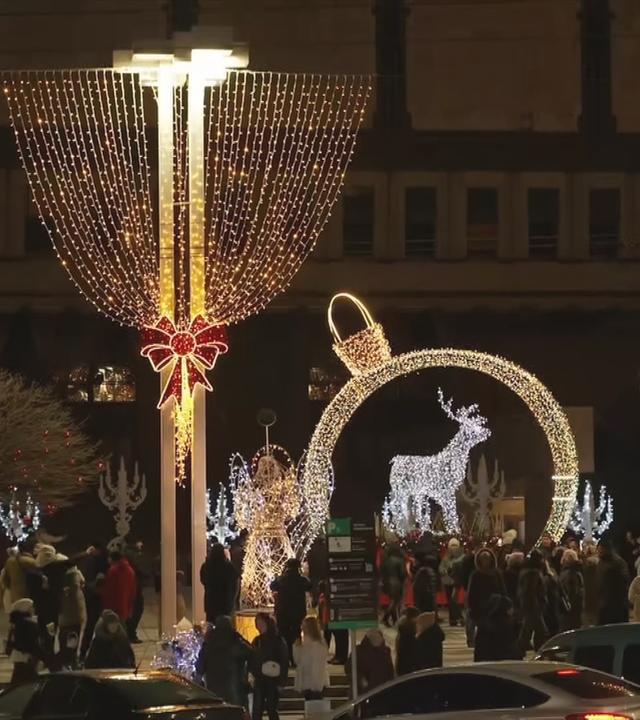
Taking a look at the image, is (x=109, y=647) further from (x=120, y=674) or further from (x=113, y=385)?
(x=113, y=385)

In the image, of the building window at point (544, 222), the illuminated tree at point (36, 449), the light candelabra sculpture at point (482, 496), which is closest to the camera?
the illuminated tree at point (36, 449)

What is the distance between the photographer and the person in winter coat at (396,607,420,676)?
60.0 ft

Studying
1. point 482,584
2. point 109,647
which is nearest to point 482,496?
point 482,584

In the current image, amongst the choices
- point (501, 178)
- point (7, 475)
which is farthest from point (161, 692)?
point (501, 178)

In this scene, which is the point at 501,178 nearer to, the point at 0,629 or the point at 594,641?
the point at 0,629

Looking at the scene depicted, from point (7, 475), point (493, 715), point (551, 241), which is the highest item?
point (551, 241)

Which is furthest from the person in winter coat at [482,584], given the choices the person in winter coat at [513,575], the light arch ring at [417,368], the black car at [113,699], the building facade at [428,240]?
the building facade at [428,240]

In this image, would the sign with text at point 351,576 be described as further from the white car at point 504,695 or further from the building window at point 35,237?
the building window at point 35,237

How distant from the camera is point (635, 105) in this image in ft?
160

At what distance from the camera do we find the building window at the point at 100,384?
155ft

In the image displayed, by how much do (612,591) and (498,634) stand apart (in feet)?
12.1

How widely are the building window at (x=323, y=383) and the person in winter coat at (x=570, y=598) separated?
2395 centimetres

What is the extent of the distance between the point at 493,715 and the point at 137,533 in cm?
3373

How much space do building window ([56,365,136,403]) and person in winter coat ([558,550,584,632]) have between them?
Result: 80.6 feet
